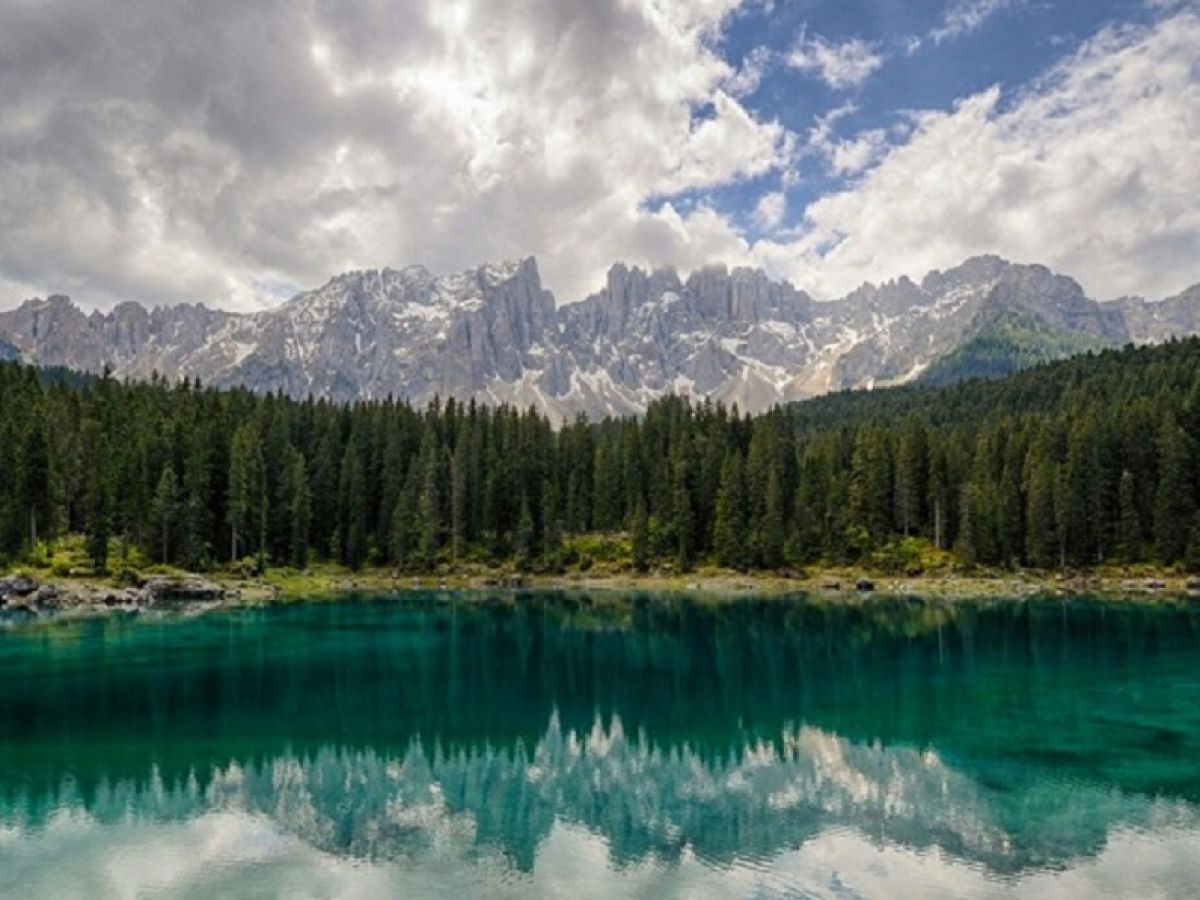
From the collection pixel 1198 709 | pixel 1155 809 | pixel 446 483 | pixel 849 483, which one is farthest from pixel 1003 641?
pixel 446 483

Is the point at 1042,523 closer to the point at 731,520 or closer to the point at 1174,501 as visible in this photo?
the point at 1174,501

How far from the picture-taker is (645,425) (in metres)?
145

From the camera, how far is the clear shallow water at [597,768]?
23.2 metres

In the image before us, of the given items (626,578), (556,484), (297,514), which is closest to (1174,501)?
(626,578)

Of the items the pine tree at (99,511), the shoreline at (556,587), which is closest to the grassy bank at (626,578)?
the shoreline at (556,587)

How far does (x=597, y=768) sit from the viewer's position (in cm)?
3350

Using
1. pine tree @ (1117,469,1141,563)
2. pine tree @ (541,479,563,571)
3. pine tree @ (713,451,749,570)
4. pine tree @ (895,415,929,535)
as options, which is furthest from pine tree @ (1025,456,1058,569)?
pine tree @ (541,479,563,571)

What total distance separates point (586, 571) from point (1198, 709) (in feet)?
278

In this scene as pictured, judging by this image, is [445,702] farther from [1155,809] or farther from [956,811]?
[1155,809]

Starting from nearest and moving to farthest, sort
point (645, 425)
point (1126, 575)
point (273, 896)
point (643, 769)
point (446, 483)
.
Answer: point (273, 896), point (643, 769), point (1126, 575), point (446, 483), point (645, 425)

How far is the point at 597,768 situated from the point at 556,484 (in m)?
101

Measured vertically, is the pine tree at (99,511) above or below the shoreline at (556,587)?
above

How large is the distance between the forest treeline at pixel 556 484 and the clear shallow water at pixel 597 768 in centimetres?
4181

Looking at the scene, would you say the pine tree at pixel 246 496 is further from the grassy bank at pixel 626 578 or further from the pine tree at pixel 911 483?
the pine tree at pixel 911 483
